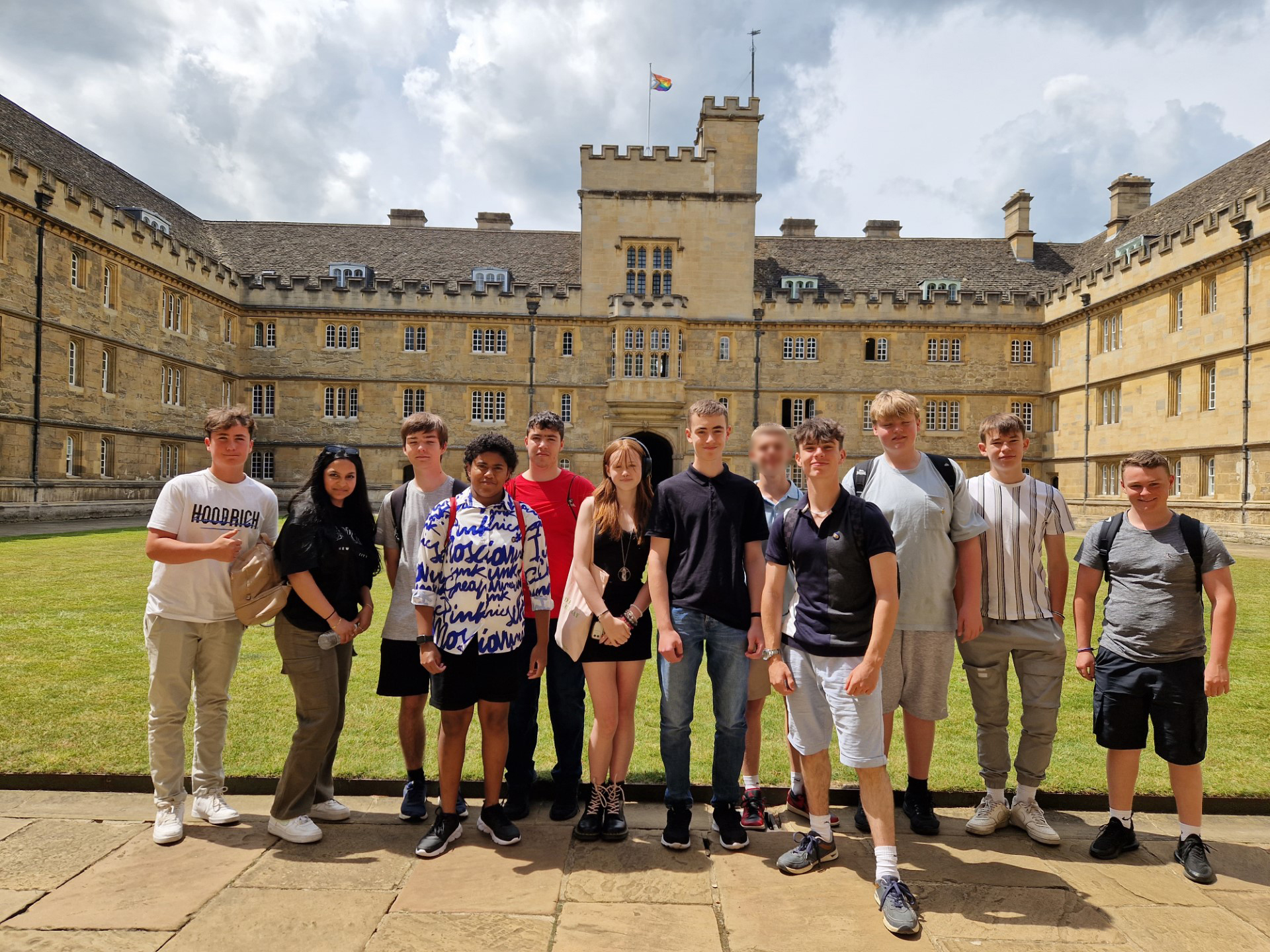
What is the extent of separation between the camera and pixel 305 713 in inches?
155

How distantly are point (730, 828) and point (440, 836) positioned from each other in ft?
4.62

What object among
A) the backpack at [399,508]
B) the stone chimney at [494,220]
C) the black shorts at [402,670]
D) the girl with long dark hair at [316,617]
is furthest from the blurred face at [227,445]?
the stone chimney at [494,220]

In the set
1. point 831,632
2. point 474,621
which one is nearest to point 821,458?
point 831,632

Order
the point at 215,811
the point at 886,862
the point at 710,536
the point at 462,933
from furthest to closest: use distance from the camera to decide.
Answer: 1. the point at 215,811
2. the point at 710,536
3. the point at 886,862
4. the point at 462,933

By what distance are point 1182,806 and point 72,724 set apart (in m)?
6.50

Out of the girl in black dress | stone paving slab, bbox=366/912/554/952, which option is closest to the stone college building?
the girl in black dress

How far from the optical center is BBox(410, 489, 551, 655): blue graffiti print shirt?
12.7ft

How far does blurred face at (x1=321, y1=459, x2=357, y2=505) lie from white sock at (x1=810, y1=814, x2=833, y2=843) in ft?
9.25

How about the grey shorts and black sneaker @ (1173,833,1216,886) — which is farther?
the grey shorts

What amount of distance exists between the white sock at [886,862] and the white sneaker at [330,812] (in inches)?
105

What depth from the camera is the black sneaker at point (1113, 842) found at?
12.5ft

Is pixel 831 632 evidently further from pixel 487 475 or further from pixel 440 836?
pixel 440 836

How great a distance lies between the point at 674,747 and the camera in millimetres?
3936

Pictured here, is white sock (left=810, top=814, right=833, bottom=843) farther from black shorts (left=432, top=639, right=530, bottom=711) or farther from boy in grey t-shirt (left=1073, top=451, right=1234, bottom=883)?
black shorts (left=432, top=639, right=530, bottom=711)
